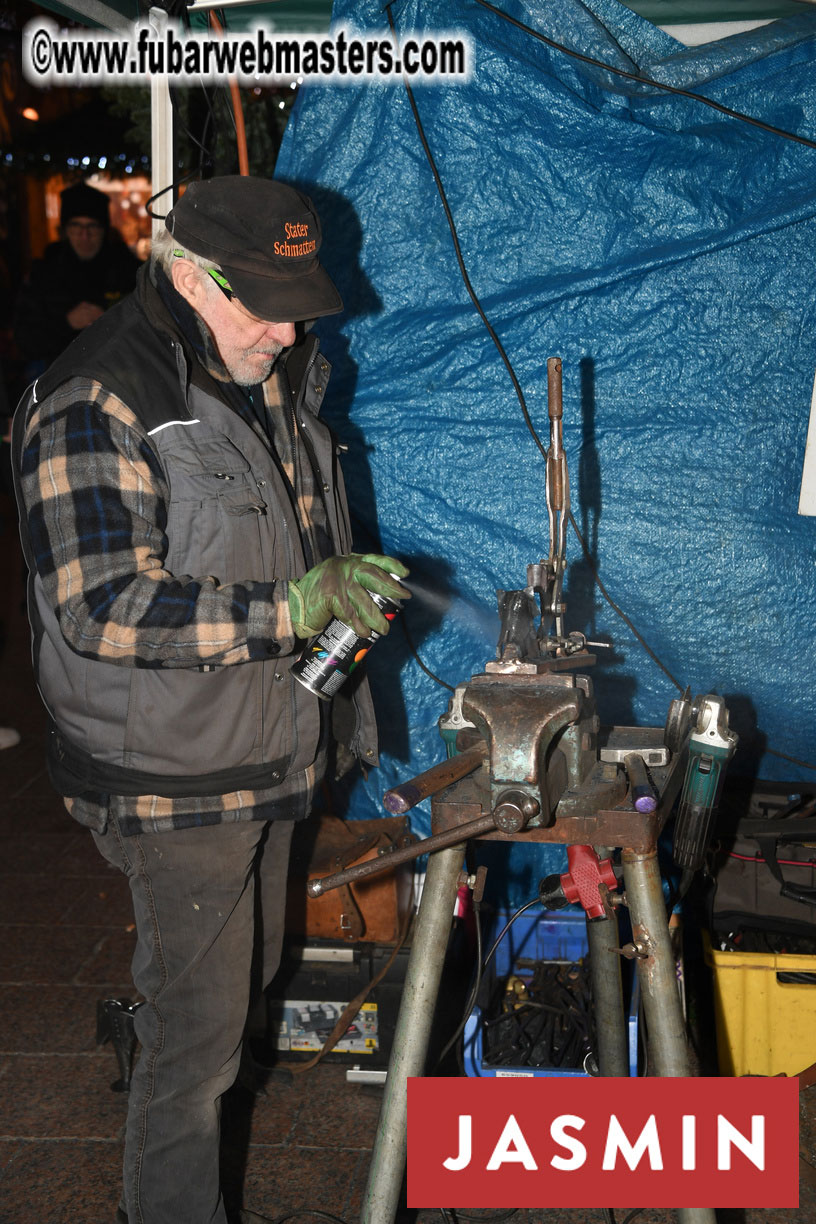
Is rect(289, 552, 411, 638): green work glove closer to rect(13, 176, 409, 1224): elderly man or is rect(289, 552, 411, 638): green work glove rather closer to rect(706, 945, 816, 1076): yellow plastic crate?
rect(13, 176, 409, 1224): elderly man

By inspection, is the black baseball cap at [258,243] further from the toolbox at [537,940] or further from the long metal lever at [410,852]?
the toolbox at [537,940]

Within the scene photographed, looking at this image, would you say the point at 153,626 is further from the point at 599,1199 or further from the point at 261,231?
the point at 599,1199

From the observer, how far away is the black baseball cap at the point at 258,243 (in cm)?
214

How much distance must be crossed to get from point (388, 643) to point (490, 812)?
64.0 inches

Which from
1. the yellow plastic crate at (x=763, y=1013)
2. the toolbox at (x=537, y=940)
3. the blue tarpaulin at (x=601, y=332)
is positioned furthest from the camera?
the toolbox at (x=537, y=940)

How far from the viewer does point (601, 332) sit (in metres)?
3.18

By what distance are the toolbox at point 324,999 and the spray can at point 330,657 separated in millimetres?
1223

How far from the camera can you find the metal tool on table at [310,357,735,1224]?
180 cm

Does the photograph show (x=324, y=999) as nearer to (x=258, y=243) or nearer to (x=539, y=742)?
(x=539, y=742)

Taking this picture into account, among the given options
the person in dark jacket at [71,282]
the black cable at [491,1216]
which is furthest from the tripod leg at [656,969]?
the person in dark jacket at [71,282]

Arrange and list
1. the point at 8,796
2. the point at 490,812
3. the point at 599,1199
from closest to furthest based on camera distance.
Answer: the point at 490,812 → the point at 599,1199 → the point at 8,796

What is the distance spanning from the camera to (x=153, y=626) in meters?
1.96

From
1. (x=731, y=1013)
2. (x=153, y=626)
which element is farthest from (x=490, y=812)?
(x=731, y=1013)

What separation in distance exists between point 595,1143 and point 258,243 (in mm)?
1782
